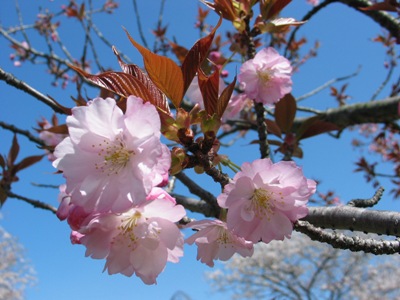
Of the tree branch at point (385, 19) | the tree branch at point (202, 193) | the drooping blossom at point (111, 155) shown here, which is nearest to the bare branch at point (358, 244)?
the drooping blossom at point (111, 155)

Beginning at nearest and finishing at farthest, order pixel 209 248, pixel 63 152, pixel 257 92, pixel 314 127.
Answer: pixel 63 152 → pixel 209 248 → pixel 257 92 → pixel 314 127

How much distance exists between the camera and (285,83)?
1691 mm

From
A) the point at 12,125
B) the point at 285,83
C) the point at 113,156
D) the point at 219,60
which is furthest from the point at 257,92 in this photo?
the point at 12,125

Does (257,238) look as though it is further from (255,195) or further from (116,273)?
(116,273)

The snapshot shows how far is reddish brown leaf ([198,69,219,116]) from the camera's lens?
2.78 feet

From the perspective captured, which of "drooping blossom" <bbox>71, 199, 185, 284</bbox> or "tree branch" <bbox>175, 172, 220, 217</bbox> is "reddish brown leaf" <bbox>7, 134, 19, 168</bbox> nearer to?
"tree branch" <bbox>175, 172, 220, 217</bbox>

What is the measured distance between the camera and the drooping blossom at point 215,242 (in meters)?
0.94

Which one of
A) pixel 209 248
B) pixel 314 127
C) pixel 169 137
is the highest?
pixel 314 127

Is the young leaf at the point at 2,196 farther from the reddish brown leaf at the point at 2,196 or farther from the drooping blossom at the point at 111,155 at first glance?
the drooping blossom at the point at 111,155

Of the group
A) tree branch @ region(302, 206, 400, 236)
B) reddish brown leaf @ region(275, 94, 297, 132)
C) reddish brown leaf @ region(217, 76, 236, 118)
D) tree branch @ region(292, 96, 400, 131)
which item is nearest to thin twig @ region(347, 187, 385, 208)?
tree branch @ region(302, 206, 400, 236)

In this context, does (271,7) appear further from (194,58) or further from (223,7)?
(194,58)

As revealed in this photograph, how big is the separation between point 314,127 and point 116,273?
1233 mm

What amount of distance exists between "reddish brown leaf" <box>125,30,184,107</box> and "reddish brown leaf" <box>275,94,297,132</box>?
102cm

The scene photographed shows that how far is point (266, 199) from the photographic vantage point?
2.95 ft
